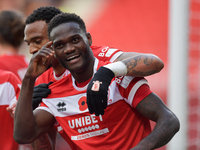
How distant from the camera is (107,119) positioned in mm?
1973

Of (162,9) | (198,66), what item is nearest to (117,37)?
(162,9)

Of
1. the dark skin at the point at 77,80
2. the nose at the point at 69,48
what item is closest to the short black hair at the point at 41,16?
the dark skin at the point at 77,80

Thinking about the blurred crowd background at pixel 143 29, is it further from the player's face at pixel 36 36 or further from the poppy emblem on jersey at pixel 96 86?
the poppy emblem on jersey at pixel 96 86

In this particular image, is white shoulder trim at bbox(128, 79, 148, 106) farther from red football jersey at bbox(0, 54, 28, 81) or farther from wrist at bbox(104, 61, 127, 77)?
red football jersey at bbox(0, 54, 28, 81)

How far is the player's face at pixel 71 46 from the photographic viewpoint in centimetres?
195

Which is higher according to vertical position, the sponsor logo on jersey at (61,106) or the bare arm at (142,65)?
the bare arm at (142,65)

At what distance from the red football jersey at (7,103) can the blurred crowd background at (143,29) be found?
147cm

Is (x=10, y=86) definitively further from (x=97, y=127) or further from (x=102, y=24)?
(x=102, y=24)

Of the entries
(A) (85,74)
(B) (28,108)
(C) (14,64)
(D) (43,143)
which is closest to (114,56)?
(A) (85,74)

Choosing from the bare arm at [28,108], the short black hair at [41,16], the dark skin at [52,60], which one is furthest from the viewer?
the short black hair at [41,16]

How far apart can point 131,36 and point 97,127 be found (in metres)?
7.05

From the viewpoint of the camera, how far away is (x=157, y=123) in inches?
69.9

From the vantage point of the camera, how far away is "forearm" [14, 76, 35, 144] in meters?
2.03

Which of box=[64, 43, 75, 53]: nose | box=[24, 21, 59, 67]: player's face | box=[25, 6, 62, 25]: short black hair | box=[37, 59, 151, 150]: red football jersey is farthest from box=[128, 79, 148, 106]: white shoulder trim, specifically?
box=[25, 6, 62, 25]: short black hair
